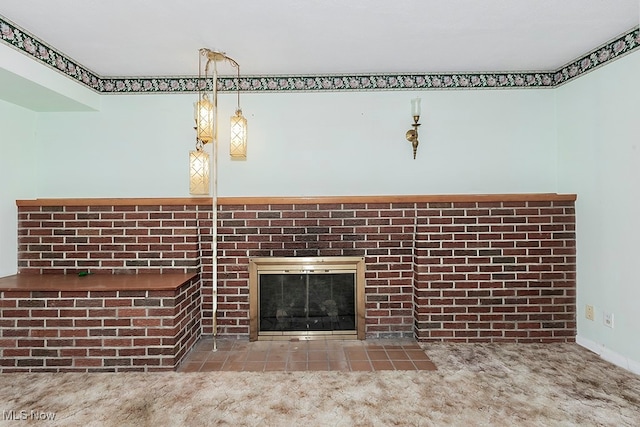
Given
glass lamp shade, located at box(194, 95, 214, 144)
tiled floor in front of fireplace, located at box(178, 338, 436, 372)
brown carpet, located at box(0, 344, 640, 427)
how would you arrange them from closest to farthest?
brown carpet, located at box(0, 344, 640, 427)
glass lamp shade, located at box(194, 95, 214, 144)
tiled floor in front of fireplace, located at box(178, 338, 436, 372)

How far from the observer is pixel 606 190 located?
2879 millimetres

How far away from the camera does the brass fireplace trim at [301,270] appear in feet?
10.9

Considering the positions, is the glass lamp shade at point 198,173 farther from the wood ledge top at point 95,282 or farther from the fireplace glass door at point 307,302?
the fireplace glass door at point 307,302

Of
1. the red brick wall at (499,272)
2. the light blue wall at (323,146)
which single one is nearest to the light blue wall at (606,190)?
the red brick wall at (499,272)

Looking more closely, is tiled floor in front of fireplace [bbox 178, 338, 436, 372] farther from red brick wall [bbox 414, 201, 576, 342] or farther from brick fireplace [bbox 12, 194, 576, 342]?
red brick wall [bbox 414, 201, 576, 342]

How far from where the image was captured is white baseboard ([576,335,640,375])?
104 inches

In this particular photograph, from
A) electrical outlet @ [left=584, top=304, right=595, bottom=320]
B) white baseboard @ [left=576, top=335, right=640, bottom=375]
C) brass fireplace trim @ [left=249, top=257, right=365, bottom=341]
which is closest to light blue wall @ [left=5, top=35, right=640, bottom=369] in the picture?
brass fireplace trim @ [left=249, top=257, right=365, bottom=341]

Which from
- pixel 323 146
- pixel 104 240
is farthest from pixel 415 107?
pixel 104 240

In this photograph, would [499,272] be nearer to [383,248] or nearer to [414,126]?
[383,248]

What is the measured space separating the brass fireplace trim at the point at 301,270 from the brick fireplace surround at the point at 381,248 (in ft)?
0.19

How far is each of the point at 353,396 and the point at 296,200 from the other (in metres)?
1.60

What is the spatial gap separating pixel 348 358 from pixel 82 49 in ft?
9.91

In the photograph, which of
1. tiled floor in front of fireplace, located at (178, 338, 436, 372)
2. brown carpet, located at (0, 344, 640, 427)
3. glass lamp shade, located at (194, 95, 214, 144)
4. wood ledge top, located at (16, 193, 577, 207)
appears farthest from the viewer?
wood ledge top, located at (16, 193, 577, 207)

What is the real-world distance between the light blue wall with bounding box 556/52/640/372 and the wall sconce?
125 centimetres
